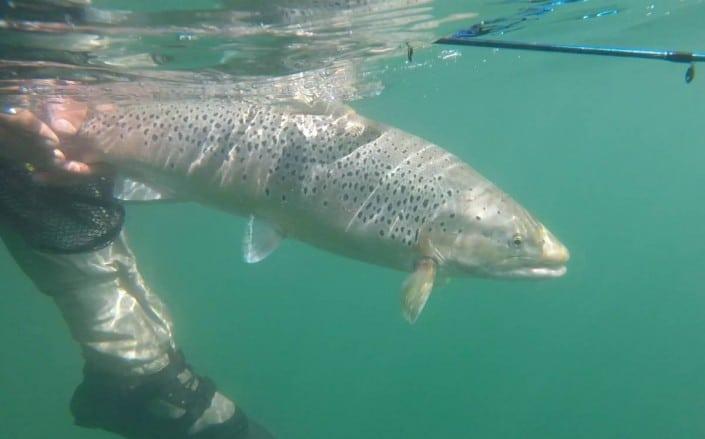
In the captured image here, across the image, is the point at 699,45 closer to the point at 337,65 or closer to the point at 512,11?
the point at 512,11

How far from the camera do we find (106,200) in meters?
5.55

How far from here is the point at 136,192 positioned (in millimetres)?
5355

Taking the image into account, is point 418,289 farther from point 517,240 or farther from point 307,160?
point 307,160

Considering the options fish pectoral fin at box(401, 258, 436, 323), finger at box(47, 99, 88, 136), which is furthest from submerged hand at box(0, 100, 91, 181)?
fish pectoral fin at box(401, 258, 436, 323)

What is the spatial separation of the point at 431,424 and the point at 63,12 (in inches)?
871

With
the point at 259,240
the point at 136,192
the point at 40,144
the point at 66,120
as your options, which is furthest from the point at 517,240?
the point at 66,120

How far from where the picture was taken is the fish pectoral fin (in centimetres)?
421

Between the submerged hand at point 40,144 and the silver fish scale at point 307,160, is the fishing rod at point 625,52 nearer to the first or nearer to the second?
the silver fish scale at point 307,160

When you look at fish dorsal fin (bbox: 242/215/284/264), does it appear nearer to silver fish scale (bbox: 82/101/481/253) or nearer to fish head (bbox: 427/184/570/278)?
silver fish scale (bbox: 82/101/481/253)

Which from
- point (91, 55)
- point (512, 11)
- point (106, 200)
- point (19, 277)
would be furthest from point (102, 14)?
point (19, 277)

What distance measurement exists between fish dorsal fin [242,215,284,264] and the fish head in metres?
1.34

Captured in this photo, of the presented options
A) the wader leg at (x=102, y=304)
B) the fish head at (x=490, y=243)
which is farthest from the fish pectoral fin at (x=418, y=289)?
the wader leg at (x=102, y=304)

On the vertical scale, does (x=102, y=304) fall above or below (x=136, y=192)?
below

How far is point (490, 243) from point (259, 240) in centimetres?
195
